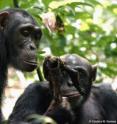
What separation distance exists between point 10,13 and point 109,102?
1.61 metres

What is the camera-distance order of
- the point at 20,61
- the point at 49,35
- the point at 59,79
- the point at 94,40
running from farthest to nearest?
the point at 94,40, the point at 49,35, the point at 20,61, the point at 59,79

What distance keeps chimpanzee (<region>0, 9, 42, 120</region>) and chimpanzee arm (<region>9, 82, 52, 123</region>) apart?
420 millimetres

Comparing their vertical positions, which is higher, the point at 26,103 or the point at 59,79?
the point at 59,79

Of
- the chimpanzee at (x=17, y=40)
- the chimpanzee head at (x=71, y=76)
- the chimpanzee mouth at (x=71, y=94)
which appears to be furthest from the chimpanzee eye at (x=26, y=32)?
the chimpanzee mouth at (x=71, y=94)

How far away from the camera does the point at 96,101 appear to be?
20.7 feet

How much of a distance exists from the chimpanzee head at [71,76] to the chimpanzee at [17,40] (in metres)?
0.58

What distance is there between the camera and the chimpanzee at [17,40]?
21.3 ft

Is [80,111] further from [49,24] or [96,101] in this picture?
[49,24]

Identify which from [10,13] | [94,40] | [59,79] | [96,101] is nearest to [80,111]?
[96,101]

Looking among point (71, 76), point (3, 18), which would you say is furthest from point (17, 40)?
point (71, 76)

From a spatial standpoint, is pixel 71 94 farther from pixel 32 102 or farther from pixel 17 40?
pixel 17 40

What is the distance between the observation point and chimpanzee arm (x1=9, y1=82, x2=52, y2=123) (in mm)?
5855

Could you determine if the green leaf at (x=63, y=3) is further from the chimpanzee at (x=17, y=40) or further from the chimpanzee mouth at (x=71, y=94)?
the chimpanzee mouth at (x=71, y=94)

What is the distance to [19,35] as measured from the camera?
21.9ft
